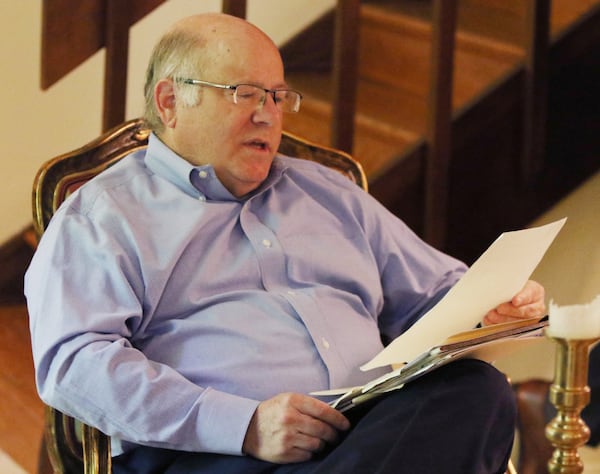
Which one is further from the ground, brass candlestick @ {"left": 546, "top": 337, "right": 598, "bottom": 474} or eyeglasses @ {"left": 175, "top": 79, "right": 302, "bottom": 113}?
eyeglasses @ {"left": 175, "top": 79, "right": 302, "bottom": 113}

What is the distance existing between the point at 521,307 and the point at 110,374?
670 mm

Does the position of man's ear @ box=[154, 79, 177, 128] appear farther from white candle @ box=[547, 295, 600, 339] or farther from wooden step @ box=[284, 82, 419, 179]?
wooden step @ box=[284, 82, 419, 179]

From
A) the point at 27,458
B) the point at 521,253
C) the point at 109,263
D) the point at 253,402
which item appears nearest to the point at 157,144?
the point at 109,263

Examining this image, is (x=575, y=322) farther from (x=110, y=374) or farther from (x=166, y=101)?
(x=166, y=101)

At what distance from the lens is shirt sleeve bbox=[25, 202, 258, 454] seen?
149 cm

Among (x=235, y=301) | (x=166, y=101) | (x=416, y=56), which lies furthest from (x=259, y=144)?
(x=416, y=56)

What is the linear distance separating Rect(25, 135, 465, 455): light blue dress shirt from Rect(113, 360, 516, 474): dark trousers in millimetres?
150

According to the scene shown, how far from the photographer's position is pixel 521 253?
157cm

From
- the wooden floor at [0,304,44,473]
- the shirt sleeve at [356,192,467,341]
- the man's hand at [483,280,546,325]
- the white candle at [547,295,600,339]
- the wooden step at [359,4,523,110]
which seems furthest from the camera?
the wooden step at [359,4,523,110]

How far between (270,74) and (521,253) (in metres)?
0.54

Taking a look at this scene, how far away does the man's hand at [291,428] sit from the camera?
1460mm

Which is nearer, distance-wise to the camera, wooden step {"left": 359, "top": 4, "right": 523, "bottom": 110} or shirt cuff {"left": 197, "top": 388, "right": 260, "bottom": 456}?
shirt cuff {"left": 197, "top": 388, "right": 260, "bottom": 456}

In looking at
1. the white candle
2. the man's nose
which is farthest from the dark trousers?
the man's nose

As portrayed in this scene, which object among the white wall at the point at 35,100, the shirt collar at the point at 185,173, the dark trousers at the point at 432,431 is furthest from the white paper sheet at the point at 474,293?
the white wall at the point at 35,100
